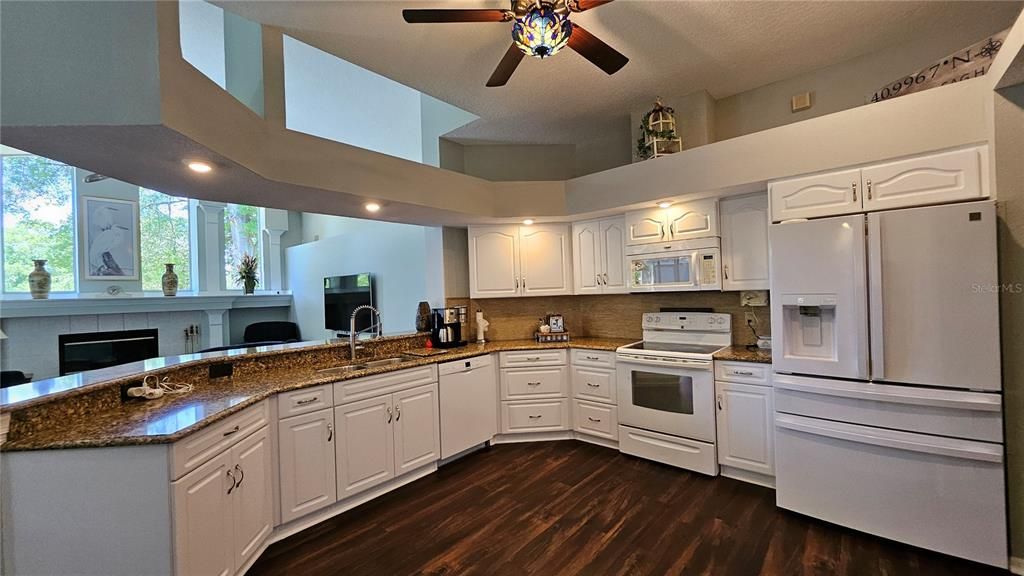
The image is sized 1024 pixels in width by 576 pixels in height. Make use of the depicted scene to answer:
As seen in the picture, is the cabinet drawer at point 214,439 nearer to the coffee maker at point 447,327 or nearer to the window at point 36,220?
the coffee maker at point 447,327

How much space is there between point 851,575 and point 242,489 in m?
2.94

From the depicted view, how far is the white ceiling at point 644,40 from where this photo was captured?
7.62 feet

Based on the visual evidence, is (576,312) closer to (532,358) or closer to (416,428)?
(532,358)

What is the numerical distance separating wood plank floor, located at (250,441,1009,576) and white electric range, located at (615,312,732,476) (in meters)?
0.19

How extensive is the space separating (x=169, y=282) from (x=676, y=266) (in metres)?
6.58

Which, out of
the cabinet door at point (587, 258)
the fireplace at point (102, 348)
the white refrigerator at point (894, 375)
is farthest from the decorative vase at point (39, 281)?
the white refrigerator at point (894, 375)

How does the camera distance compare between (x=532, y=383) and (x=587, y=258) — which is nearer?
(x=532, y=383)

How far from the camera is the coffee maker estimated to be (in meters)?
3.84

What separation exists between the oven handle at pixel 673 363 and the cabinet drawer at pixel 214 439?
8.28 ft

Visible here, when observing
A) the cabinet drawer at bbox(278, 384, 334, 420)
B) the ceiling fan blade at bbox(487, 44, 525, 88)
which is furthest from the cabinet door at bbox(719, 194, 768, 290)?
the cabinet drawer at bbox(278, 384, 334, 420)

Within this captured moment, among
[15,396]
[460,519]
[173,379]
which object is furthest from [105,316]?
[460,519]

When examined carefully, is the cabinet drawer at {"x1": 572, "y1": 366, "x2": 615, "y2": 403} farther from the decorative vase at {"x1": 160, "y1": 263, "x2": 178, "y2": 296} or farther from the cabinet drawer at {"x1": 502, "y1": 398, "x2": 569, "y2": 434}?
the decorative vase at {"x1": 160, "y1": 263, "x2": 178, "y2": 296}

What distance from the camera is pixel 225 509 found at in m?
1.87

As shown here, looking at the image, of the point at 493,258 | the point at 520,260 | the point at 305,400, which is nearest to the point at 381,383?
→ the point at 305,400
